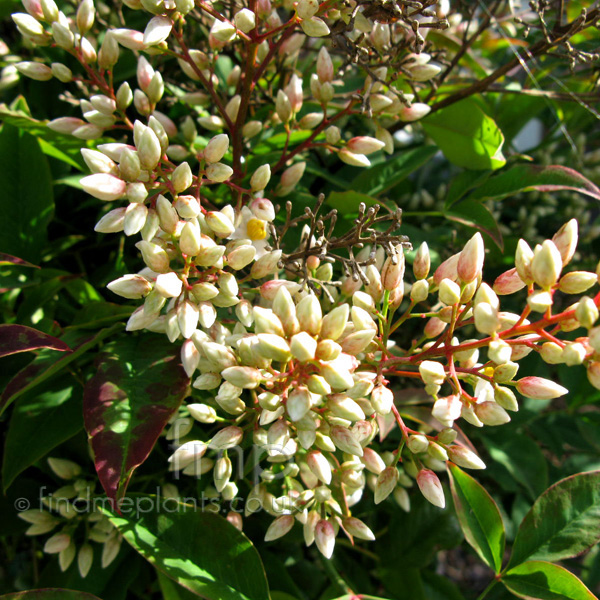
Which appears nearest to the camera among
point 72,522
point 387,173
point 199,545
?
point 199,545

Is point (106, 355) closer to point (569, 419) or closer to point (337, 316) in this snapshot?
point (337, 316)

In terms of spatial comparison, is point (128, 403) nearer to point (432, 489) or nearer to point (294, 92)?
point (432, 489)

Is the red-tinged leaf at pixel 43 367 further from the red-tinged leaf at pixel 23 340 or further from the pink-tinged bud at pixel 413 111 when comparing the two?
the pink-tinged bud at pixel 413 111

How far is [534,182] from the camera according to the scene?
33.1 inches

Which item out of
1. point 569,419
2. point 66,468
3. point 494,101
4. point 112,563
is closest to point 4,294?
point 66,468

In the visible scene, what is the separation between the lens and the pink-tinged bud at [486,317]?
0.49m

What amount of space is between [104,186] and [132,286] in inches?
3.9

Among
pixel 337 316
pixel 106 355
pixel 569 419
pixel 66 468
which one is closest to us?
pixel 337 316

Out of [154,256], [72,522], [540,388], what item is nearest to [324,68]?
[154,256]

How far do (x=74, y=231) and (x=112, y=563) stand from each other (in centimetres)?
53

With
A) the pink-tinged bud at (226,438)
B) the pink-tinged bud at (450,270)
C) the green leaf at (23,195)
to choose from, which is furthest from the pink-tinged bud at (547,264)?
the green leaf at (23,195)

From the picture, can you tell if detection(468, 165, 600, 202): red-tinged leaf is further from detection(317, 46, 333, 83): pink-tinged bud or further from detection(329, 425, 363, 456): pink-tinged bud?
detection(329, 425, 363, 456): pink-tinged bud

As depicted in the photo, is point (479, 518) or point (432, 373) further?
point (479, 518)

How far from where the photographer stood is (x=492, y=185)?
889 mm
